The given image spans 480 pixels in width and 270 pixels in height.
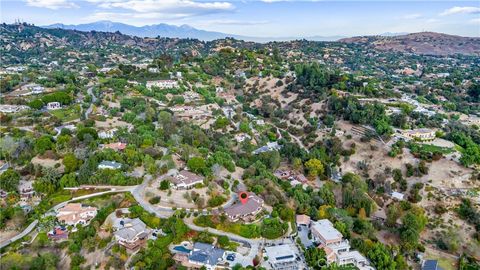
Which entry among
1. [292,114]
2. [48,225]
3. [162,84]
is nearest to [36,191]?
[48,225]

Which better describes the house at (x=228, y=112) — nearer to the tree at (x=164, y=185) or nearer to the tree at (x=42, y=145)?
the tree at (x=164, y=185)

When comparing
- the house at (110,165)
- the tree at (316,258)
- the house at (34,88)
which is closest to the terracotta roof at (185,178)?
the house at (110,165)

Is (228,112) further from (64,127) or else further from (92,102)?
(64,127)

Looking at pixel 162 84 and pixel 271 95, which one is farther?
pixel 271 95

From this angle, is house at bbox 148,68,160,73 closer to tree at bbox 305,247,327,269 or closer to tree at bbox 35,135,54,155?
tree at bbox 35,135,54,155

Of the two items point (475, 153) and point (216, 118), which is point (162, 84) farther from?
point (475, 153)

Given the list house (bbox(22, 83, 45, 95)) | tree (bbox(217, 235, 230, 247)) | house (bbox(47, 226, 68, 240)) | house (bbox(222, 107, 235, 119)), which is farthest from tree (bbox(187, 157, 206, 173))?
house (bbox(22, 83, 45, 95))

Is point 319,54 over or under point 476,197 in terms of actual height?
over
